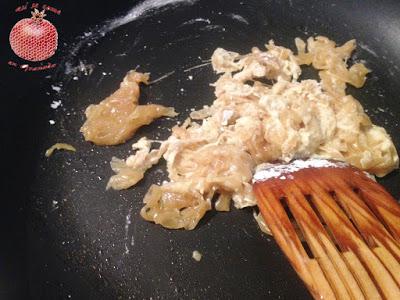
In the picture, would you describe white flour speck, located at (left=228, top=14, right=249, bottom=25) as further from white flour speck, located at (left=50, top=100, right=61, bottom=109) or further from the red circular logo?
white flour speck, located at (left=50, top=100, right=61, bottom=109)

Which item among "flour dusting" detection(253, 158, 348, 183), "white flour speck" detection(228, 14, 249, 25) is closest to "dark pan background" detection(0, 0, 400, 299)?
"white flour speck" detection(228, 14, 249, 25)

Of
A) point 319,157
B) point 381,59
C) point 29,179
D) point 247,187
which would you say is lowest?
point 29,179

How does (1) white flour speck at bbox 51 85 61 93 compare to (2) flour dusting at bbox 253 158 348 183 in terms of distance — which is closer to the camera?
(2) flour dusting at bbox 253 158 348 183

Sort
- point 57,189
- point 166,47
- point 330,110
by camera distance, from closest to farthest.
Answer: point 57,189 < point 330,110 < point 166,47

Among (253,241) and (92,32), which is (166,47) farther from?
(253,241)

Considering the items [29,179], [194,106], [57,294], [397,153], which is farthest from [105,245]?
[397,153]
